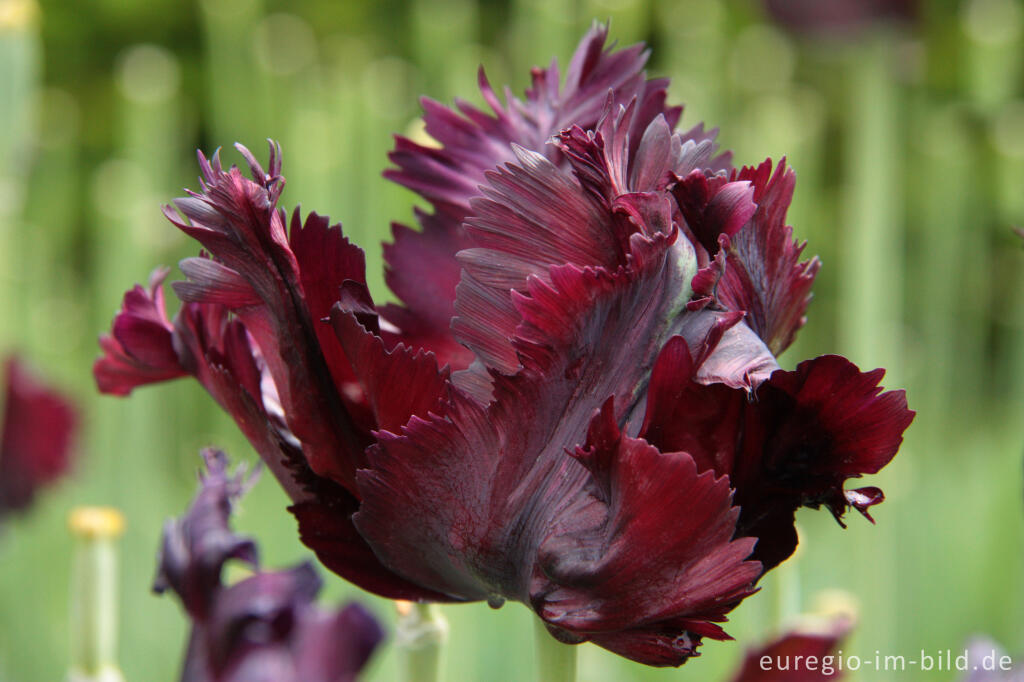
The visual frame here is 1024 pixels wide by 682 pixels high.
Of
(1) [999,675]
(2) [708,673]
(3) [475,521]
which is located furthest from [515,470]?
(2) [708,673]

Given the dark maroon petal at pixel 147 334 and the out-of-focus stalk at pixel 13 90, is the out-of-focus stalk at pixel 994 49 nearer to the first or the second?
the out-of-focus stalk at pixel 13 90

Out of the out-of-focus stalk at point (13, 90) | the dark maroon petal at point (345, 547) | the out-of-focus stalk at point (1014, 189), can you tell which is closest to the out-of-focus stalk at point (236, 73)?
the out-of-focus stalk at point (13, 90)

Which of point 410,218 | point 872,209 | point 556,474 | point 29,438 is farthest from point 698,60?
point 556,474

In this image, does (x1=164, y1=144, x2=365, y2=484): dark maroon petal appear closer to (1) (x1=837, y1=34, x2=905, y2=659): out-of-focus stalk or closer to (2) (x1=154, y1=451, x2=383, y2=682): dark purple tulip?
(2) (x1=154, y1=451, x2=383, y2=682): dark purple tulip

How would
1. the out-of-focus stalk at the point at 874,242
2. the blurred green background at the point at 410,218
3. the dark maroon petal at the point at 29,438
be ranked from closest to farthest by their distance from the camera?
1. the out-of-focus stalk at the point at 874,242
2. the blurred green background at the point at 410,218
3. the dark maroon petal at the point at 29,438

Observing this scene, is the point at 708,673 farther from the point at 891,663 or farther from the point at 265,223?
the point at 265,223

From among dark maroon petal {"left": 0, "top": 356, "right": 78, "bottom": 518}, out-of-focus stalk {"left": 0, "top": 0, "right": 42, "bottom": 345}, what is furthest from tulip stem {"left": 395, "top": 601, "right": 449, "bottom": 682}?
dark maroon petal {"left": 0, "top": 356, "right": 78, "bottom": 518}
